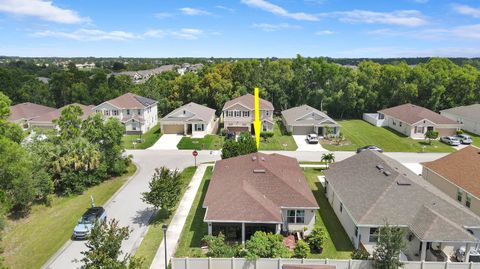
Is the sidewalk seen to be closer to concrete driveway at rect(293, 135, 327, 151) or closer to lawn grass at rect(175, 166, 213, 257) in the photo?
lawn grass at rect(175, 166, 213, 257)

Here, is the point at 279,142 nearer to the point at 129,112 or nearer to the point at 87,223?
the point at 129,112

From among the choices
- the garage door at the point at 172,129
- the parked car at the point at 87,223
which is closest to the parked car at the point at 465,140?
the garage door at the point at 172,129

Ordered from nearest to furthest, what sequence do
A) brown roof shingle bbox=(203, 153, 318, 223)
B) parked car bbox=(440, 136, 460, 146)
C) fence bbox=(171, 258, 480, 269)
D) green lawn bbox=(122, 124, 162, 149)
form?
1. fence bbox=(171, 258, 480, 269)
2. brown roof shingle bbox=(203, 153, 318, 223)
3. green lawn bbox=(122, 124, 162, 149)
4. parked car bbox=(440, 136, 460, 146)

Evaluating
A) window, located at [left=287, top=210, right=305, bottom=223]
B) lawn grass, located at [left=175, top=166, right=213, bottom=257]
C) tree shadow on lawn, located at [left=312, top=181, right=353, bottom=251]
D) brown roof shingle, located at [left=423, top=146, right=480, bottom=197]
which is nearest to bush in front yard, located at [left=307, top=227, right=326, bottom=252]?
tree shadow on lawn, located at [left=312, top=181, right=353, bottom=251]

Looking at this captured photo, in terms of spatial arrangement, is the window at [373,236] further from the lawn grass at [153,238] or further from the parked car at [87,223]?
the parked car at [87,223]

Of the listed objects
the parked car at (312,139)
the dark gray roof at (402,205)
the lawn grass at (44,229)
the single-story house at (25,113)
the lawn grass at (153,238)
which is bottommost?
the lawn grass at (44,229)

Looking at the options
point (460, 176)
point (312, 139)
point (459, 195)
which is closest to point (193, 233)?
point (459, 195)

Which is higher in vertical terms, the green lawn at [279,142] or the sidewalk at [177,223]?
the green lawn at [279,142]
